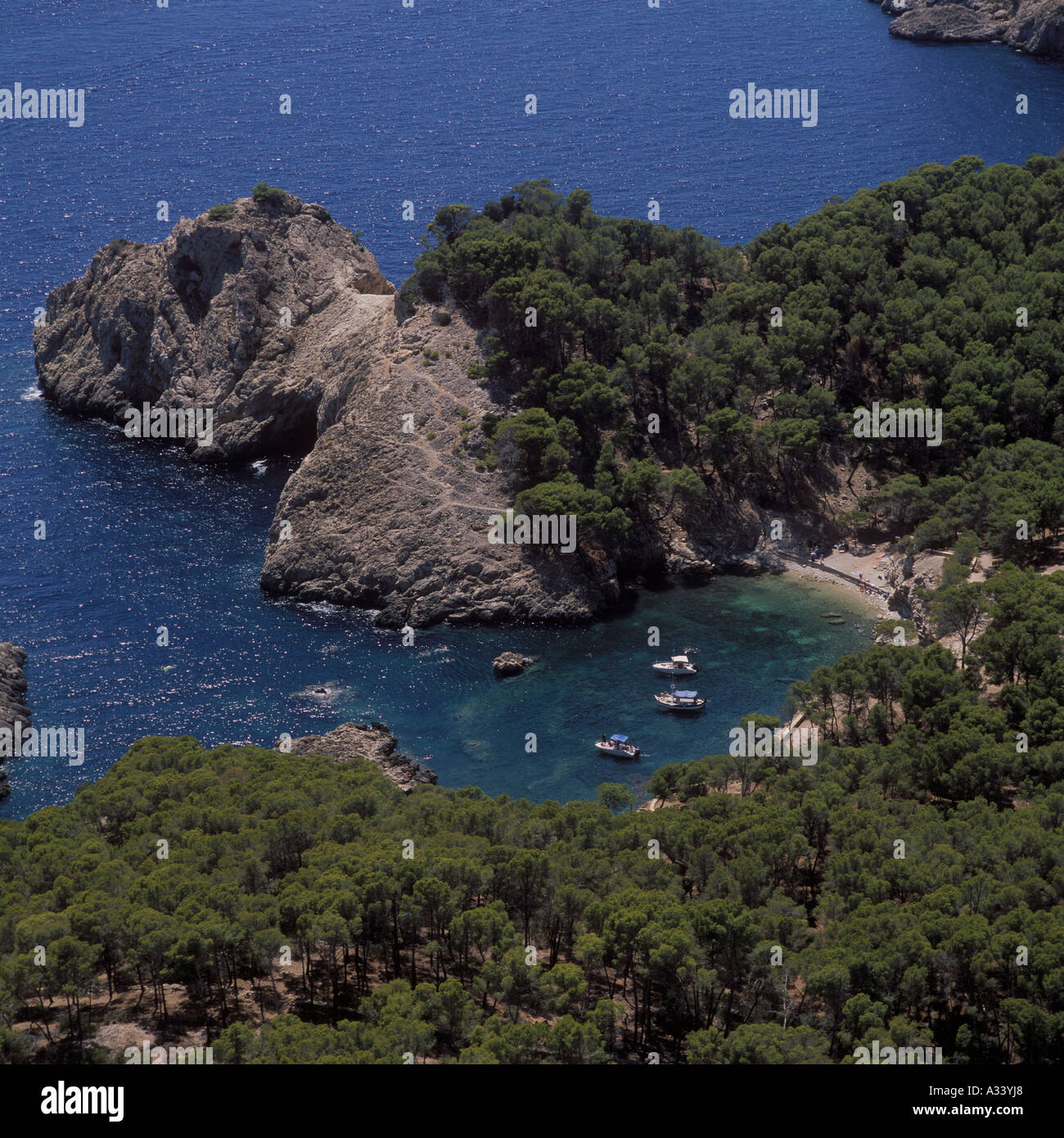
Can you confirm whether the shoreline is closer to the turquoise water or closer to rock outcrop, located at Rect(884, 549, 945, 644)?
the turquoise water

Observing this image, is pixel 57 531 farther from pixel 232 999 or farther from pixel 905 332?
pixel 905 332

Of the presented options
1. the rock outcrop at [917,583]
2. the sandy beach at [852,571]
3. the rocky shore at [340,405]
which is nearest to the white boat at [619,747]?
the rocky shore at [340,405]

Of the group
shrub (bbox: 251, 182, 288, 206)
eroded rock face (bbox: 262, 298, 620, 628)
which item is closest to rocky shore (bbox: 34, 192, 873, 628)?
eroded rock face (bbox: 262, 298, 620, 628)

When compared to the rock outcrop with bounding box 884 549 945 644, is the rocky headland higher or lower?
higher

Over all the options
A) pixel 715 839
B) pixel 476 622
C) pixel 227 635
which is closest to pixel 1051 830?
pixel 715 839

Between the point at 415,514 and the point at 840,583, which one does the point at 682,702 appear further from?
the point at 415,514
